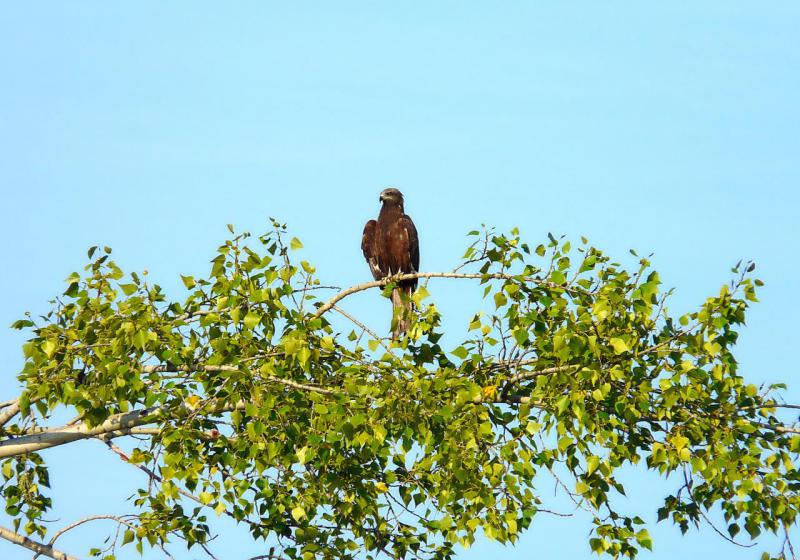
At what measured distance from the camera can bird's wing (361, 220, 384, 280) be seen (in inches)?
617

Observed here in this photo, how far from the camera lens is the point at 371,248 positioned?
15.8 meters

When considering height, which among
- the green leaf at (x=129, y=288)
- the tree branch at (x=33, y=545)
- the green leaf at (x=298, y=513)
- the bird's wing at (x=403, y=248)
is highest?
the bird's wing at (x=403, y=248)

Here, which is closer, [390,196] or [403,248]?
[403,248]

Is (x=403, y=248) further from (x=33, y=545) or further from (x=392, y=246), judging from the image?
(x=33, y=545)

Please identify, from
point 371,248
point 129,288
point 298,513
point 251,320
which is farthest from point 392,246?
point 298,513

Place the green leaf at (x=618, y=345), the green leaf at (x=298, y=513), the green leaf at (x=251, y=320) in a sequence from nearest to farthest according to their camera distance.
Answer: the green leaf at (x=618, y=345) < the green leaf at (x=298, y=513) < the green leaf at (x=251, y=320)

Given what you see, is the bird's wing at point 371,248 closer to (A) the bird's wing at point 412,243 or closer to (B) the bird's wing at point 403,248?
(B) the bird's wing at point 403,248

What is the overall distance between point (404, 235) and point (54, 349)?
22.3ft

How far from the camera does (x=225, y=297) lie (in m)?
9.49

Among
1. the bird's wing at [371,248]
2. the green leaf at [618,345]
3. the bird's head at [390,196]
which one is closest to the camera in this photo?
the green leaf at [618,345]

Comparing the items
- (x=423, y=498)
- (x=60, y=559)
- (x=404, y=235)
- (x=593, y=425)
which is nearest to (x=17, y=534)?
(x=60, y=559)

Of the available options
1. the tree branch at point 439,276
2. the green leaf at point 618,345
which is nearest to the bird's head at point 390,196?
the tree branch at point 439,276

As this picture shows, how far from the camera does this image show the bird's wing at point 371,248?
617 inches

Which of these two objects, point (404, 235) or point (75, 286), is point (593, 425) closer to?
point (75, 286)
